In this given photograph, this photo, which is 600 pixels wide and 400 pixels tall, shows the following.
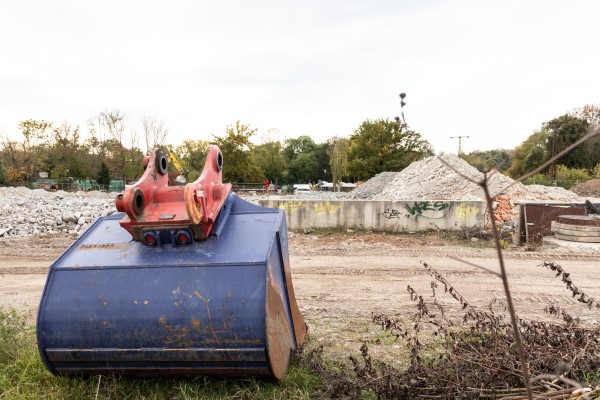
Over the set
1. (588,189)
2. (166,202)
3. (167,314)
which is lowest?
(167,314)

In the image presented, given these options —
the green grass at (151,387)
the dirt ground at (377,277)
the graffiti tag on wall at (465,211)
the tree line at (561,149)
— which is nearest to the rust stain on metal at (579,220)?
the dirt ground at (377,277)

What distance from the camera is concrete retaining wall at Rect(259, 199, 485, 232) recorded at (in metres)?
13.8

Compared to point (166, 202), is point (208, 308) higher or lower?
lower

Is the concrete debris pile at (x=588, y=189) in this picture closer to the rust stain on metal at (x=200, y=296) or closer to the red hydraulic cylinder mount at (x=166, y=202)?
the red hydraulic cylinder mount at (x=166, y=202)

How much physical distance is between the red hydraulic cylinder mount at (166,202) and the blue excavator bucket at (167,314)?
8.2 inches

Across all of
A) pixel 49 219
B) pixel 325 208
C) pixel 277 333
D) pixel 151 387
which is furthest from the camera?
pixel 49 219

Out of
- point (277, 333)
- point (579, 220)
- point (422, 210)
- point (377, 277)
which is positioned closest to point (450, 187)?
point (422, 210)

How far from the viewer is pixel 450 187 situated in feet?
71.7

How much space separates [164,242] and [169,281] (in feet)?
1.42

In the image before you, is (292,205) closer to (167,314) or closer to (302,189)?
(167,314)

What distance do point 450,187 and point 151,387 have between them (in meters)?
20.1

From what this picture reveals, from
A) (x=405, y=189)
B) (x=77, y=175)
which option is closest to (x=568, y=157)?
(x=405, y=189)

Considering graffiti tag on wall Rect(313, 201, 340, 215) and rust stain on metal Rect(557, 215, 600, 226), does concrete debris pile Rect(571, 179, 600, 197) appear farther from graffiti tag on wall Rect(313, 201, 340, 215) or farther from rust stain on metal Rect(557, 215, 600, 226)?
graffiti tag on wall Rect(313, 201, 340, 215)

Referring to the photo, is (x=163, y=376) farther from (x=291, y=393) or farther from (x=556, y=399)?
(x=556, y=399)
